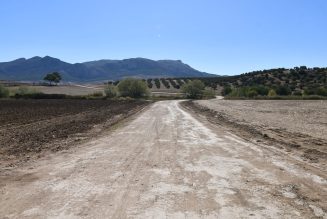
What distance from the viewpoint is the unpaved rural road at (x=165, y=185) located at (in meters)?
8.23

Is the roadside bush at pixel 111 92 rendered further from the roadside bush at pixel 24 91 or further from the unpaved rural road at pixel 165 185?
the unpaved rural road at pixel 165 185

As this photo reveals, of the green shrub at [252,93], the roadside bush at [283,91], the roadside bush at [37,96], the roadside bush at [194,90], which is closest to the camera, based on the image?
the roadside bush at [37,96]

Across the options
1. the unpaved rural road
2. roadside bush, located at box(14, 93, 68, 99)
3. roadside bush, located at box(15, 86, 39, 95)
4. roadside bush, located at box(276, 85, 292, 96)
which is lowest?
roadside bush, located at box(14, 93, 68, 99)

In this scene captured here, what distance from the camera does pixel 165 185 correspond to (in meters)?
10.2

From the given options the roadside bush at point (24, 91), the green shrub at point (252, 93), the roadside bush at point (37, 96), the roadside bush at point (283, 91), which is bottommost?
the roadside bush at point (37, 96)

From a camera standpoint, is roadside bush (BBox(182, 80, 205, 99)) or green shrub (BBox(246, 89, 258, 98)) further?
roadside bush (BBox(182, 80, 205, 99))

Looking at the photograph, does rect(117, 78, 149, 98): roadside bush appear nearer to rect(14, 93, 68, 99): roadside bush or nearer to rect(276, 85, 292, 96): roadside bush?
rect(14, 93, 68, 99): roadside bush

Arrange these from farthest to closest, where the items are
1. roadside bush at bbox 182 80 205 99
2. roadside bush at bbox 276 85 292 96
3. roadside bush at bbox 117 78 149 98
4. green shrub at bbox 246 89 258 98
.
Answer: roadside bush at bbox 182 80 205 99, roadside bush at bbox 117 78 149 98, roadside bush at bbox 276 85 292 96, green shrub at bbox 246 89 258 98

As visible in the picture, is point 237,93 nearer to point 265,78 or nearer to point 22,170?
point 265,78

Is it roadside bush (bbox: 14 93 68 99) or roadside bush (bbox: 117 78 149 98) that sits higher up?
roadside bush (bbox: 117 78 149 98)

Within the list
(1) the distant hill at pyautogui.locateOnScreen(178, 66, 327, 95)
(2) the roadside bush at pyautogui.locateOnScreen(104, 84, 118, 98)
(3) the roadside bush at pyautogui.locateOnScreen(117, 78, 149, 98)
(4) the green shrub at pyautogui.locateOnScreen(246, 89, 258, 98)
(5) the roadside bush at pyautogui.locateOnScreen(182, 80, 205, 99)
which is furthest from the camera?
(1) the distant hill at pyautogui.locateOnScreen(178, 66, 327, 95)

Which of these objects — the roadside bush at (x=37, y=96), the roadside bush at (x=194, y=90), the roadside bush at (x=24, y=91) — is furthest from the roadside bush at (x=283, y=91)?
the roadside bush at (x=24, y=91)

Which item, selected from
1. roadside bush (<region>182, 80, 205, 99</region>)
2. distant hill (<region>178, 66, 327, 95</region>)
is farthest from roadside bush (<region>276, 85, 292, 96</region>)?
roadside bush (<region>182, 80, 205, 99</region>)

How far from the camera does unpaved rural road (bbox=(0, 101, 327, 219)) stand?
324 inches
